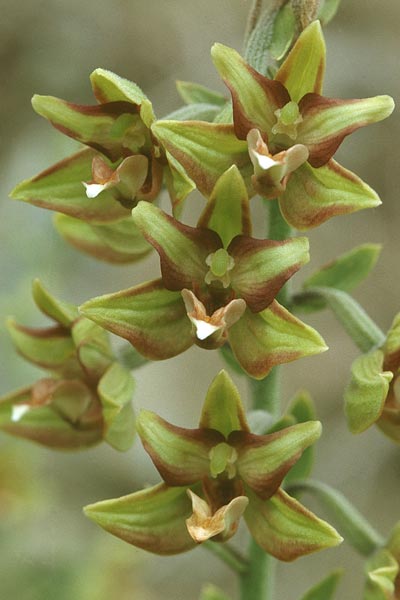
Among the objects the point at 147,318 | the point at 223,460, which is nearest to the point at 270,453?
the point at 223,460

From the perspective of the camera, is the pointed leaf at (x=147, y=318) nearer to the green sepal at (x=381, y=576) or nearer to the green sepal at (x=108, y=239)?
the green sepal at (x=108, y=239)

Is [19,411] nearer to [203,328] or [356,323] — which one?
[203,328]

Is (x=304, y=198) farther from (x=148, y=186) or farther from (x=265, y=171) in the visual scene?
(x=148, y=186)

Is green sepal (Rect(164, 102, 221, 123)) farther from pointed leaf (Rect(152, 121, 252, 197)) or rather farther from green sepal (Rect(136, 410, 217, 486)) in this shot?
green sepal (Rect(136, 410, 217, 486))

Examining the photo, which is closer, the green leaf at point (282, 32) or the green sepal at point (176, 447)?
the green sepal at point (176, 447)

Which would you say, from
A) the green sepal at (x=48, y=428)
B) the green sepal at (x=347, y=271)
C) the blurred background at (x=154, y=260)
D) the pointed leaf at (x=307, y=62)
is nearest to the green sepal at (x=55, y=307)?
the green sepal at (x=48, y=428)
